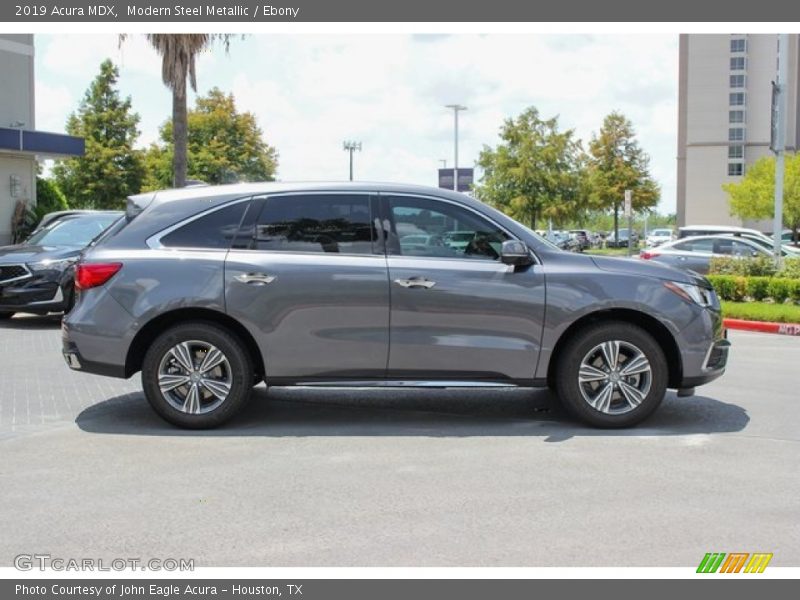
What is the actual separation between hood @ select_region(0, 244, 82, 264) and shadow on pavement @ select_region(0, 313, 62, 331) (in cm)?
100

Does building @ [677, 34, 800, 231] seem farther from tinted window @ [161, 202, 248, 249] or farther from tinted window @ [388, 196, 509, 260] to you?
tinted window @ [161, 202, 248, 249]

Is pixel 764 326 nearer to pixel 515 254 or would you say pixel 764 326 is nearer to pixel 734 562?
pixel 515 254

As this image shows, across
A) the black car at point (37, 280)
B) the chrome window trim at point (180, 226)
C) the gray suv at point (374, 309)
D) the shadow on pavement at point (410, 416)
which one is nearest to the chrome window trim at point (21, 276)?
the black car at point (37, 280)

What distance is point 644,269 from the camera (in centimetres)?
716

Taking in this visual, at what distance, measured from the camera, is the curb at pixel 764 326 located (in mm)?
14656

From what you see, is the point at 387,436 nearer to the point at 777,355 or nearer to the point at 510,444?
the point at 510,444

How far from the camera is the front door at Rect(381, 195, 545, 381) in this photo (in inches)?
273

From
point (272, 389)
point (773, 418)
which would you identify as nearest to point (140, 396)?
point (272, 389)

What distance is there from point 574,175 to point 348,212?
4571 centimetres

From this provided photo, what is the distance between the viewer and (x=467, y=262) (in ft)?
23.1

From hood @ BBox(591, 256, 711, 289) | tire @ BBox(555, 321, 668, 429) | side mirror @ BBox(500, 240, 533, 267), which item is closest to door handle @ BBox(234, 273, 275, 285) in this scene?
side mirror @ BBox(500, 240, 533, 267)

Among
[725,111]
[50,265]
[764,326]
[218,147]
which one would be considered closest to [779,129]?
[764,326]

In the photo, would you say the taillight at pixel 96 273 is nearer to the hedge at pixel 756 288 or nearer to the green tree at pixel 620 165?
the hedge at pixel 756 288

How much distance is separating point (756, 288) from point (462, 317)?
12.2 m
